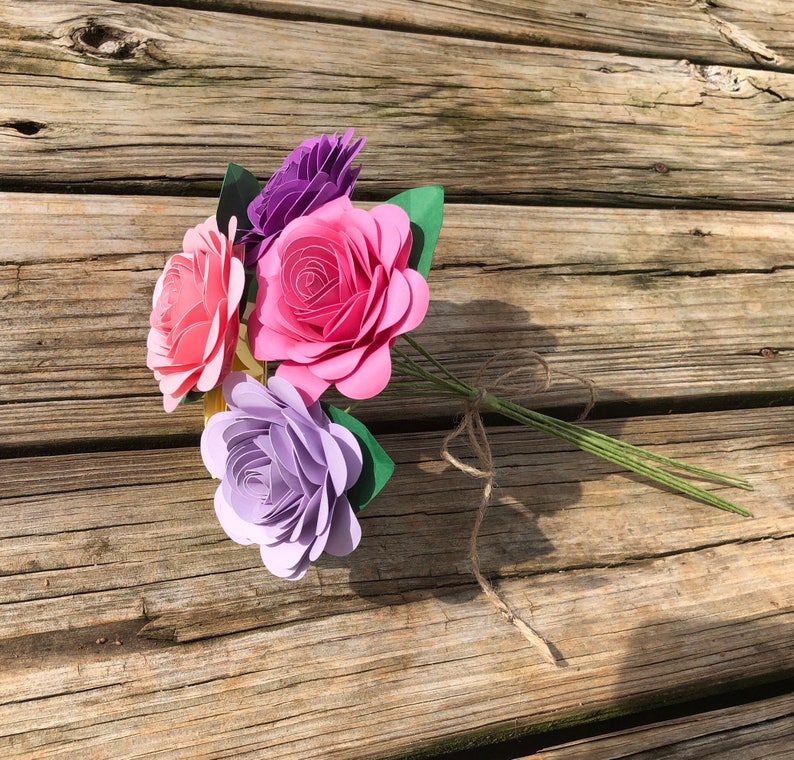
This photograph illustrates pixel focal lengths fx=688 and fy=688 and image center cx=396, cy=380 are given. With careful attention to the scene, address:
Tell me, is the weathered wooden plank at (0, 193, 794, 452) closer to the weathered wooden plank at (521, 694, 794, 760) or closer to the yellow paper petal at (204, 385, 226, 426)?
the yellow paper petal at (204, 385, 226, 426)

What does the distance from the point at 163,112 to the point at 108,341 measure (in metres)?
0.39

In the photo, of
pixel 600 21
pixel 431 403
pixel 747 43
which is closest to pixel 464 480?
pixel 431 403

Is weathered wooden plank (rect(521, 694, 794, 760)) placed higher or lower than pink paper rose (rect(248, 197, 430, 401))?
lower

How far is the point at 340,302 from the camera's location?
620 millimetres

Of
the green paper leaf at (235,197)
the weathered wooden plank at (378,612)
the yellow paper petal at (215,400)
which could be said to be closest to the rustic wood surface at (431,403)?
the weathered wooden plank at (378,612)

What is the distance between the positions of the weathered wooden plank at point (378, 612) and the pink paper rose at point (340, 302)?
29 cm

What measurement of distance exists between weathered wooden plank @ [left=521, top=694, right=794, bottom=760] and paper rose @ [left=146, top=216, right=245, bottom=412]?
0.56 meters

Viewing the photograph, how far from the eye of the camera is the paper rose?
2.03 feet

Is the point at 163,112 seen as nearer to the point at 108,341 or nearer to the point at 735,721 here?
the point at 108,341

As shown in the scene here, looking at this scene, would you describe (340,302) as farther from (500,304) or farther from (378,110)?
(378,110)

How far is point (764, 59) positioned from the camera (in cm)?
137

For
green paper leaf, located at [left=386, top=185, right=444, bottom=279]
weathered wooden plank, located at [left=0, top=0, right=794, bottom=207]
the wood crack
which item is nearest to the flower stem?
green paper leaf, located at [left=386, top=185, right=444, bottom=279]

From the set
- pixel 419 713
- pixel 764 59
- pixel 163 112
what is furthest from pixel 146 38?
pixel 764 59

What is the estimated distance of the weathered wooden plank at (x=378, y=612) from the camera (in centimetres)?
73
